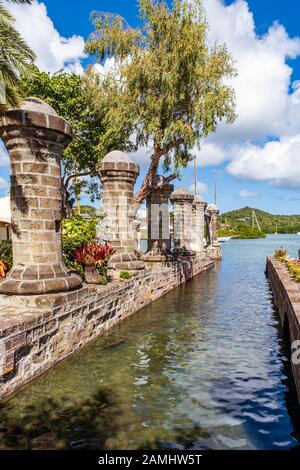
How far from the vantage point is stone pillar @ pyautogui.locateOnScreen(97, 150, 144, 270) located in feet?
34.7

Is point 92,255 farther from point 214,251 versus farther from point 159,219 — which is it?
point 214,251

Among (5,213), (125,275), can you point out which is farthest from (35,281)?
(5,213)

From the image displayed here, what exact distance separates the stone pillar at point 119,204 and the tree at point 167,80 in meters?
4.42

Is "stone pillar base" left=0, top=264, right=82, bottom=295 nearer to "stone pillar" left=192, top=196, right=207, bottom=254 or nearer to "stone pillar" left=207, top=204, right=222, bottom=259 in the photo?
"stone pillar" left=192, top=196, right=207, bottom=254

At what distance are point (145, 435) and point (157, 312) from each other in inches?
237

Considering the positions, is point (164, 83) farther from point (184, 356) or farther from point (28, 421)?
point (28, 421)

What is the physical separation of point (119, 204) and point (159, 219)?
16.8ft

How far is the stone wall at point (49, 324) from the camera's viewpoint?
4836mm

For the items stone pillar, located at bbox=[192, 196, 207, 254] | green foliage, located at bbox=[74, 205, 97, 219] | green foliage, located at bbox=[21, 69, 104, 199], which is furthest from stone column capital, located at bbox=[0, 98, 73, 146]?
stone pillar, located at bbox=[192, 196, 207, 254]

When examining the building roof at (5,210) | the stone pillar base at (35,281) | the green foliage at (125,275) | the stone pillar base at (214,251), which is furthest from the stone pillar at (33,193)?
the stone pillar base at (214,251)

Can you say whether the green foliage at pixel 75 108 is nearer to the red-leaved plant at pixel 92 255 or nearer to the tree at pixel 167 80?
the tree at pixel 167 80

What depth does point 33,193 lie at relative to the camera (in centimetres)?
637
